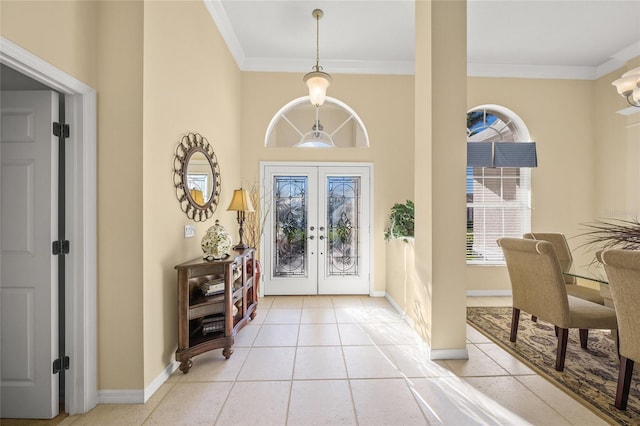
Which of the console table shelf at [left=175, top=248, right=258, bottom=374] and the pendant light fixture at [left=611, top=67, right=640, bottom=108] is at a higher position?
the pendant light fixture at [left=611, top=67, right=640, bottom=108]

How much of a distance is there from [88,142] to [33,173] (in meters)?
0.37

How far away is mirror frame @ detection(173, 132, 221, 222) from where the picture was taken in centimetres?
259

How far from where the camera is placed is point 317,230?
15.3 ft

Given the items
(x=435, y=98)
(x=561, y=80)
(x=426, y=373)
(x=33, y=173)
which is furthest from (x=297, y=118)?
(x=561, y=80)

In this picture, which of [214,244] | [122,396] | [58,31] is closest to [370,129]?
[214,244]

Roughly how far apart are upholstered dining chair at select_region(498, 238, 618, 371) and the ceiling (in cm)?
284

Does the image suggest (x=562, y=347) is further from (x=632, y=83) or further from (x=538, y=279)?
(x=632, y=83)

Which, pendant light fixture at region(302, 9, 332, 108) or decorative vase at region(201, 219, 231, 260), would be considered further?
pendant light fixture at region(302, 9, 332, 108)

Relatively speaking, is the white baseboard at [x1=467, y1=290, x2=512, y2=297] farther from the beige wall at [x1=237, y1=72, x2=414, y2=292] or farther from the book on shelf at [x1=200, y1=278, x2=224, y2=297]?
the book on shelf at [x1=200, y1=278, x2=224, y2=297]

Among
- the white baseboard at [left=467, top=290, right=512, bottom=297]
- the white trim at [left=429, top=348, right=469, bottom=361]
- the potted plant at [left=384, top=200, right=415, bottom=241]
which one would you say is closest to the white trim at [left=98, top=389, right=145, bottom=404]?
the white trim at [left=429, top=348, right=469, bottom=361]

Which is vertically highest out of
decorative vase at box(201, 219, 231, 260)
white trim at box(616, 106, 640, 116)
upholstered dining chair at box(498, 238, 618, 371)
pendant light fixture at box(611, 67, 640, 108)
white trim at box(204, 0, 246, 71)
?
white trim at box(204, 0, 246, 71)

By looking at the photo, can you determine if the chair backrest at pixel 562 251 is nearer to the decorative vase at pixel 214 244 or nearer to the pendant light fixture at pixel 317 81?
the pendant light fixture at pixel 317 81

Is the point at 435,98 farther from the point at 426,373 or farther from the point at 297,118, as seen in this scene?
the point at 297,118

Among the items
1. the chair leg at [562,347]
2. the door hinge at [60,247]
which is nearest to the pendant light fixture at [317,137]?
the door hinge at [60,247]
